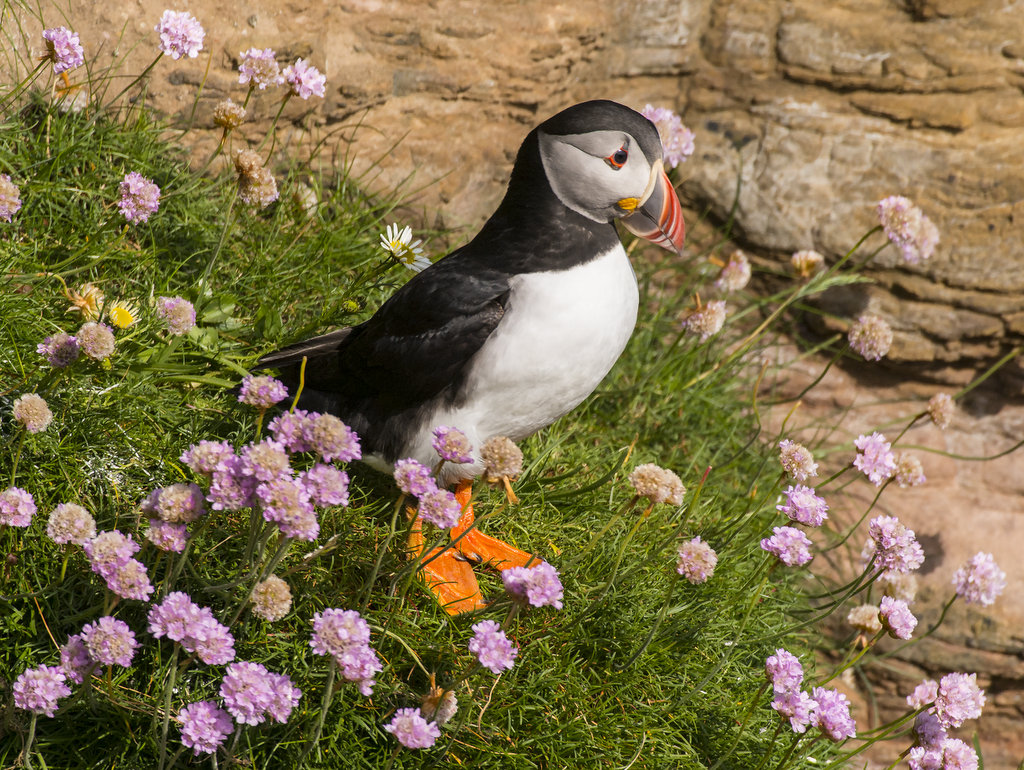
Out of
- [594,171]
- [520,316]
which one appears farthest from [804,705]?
[594,171]

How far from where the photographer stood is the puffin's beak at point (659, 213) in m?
3.21

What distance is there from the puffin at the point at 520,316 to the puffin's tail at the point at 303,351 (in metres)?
0.14

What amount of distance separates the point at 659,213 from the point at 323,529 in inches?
59.5

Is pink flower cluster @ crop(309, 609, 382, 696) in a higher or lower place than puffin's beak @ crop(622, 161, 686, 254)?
lower

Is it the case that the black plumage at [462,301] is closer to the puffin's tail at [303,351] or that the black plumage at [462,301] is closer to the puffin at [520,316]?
the puffin at [520,316]

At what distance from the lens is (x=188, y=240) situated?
4.01 m

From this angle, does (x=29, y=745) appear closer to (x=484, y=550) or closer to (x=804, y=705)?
(x=484, y=550)

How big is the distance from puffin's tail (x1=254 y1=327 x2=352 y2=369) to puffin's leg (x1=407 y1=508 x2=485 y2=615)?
70 cm

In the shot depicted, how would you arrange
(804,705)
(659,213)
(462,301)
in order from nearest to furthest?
(804,705)
(462,301)
(659,213)

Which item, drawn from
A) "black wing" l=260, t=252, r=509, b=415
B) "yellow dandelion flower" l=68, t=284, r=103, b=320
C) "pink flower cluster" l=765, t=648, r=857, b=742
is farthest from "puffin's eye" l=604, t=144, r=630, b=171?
"yellow dandelion flower" l=68, t=284, r=103, b=320

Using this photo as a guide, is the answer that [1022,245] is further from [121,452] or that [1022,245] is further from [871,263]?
[121,452]

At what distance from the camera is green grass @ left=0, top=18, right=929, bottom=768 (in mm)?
2654

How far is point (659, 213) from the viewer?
323 centimetres

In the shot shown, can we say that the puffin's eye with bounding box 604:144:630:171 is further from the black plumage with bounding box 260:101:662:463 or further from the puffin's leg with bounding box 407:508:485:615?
the puffin's leg with bounding box 407:508:485:615
